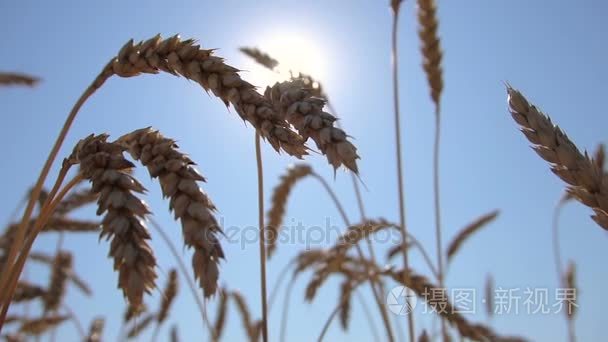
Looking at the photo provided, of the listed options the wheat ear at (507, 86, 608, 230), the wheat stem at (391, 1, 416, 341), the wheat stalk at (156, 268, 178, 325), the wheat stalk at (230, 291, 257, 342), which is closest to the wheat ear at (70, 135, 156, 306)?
the wheat ear at (507, 86, 608, 230)

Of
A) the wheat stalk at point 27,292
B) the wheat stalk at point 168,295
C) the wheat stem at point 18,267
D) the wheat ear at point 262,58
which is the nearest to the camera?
the wheat stem at point 18,267

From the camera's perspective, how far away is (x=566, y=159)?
1.01 meters

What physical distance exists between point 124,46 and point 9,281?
0.60 m

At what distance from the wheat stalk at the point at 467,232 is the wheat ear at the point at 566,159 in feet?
11.8

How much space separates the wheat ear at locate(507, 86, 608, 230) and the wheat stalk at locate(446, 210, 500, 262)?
3598mm

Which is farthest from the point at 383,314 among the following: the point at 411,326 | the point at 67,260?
the point at 67,260

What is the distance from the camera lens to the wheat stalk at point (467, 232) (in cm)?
456

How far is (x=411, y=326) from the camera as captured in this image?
239 cm

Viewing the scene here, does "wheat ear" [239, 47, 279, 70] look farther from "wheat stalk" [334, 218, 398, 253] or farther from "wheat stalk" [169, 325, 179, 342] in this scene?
"wheat stalk" [169, 325, 179, 342]

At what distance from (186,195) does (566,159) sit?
0.69 meters

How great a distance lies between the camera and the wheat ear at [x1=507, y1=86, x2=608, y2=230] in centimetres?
101

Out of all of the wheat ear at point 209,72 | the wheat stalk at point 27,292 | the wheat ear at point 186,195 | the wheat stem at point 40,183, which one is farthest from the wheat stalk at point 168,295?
the wheat ear at point 186,195

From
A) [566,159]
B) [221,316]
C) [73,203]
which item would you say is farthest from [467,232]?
[566,159]

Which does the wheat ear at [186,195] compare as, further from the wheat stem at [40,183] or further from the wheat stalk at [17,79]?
the wheat stalk at [17,79]
